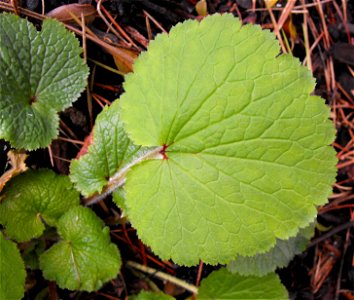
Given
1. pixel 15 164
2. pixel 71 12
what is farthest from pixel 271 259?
pixel 71 12

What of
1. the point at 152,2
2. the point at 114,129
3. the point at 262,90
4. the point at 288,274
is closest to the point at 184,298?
the point at 288,274

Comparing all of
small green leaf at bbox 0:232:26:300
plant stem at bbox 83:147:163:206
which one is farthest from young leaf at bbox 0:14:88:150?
small green leaf at bbox 0:232:26:300

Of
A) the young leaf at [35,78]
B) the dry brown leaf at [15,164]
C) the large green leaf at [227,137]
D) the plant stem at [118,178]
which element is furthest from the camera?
the dry brown leaf at [15,164]

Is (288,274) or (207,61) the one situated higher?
(207,61)

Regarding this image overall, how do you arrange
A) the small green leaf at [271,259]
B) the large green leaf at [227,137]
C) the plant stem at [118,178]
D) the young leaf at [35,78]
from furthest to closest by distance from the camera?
the small green leaf at [271,259], the young leaf at [35,78], the plant stem at [118,178], the large green leaf at [227,137]

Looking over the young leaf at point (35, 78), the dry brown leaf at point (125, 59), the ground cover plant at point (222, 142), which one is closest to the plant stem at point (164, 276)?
the ground cover plant at point (222, 142)

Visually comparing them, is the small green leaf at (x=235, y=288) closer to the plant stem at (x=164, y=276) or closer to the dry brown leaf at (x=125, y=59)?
the plant stem at (x=164, y=276)

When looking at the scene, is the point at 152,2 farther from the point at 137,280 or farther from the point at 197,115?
the point at 137,280
